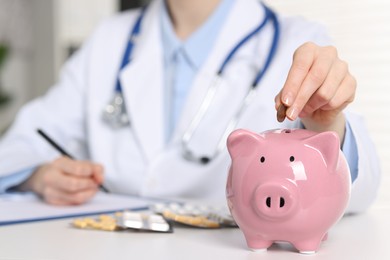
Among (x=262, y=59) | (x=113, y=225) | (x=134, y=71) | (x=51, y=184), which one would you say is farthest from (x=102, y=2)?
(x=113, y=225)

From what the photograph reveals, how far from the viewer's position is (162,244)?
1.93 ft

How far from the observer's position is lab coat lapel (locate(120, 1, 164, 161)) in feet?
3.41

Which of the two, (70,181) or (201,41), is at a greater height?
(201,41)

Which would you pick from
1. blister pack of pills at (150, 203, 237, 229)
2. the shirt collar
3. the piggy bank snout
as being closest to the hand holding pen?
blister pack of pills at (150, 203, 237, 229)

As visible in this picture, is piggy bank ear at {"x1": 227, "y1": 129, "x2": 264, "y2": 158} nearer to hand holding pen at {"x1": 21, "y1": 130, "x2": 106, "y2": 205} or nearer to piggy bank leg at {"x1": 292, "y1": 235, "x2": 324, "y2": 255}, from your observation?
piggy bank leg at {"x1": 292, "y1": 235, "x2": 324, "y2": 255}

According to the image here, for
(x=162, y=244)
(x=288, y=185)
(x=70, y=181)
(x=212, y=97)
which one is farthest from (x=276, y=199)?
(x=212, y=97)

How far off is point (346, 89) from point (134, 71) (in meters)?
0.59

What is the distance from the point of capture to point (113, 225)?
66cm

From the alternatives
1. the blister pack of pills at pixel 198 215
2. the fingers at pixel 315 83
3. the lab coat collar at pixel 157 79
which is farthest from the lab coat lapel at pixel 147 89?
the fingers at pixel 315 83

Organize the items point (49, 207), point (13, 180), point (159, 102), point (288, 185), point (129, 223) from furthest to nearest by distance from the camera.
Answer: point (159, 102), point (13, 180), point (49, 207), point (129, 223), point (288, 185)

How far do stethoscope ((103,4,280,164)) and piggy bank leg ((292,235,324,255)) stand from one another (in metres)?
0.44

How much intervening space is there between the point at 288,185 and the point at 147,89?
61 cm

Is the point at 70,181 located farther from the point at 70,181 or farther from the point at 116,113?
the point at 116,113

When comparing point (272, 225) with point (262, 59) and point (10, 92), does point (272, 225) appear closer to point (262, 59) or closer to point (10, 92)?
point (262, 59)
